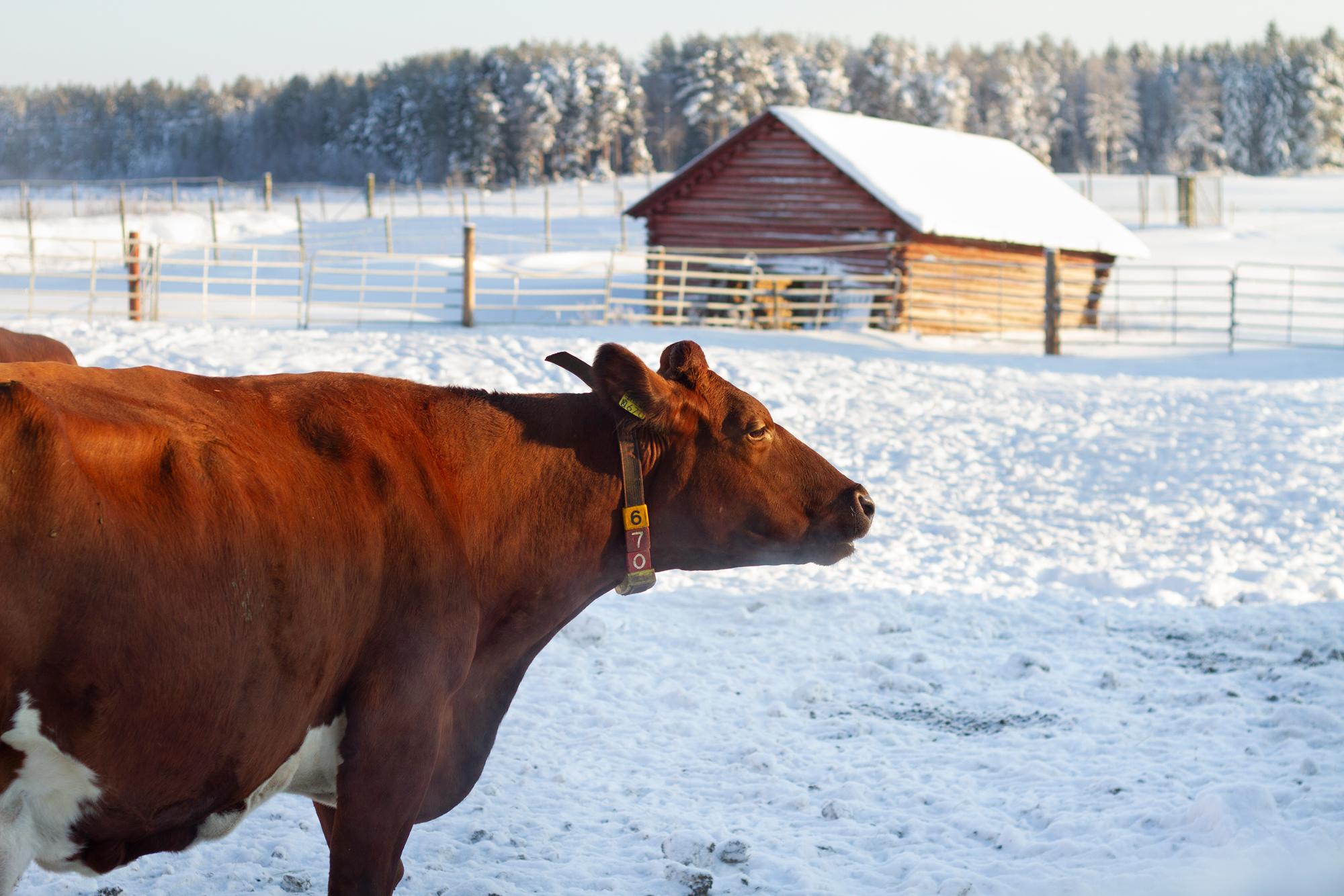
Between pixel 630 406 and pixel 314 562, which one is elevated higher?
pixel 630 406

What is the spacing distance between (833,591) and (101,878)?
183 inches

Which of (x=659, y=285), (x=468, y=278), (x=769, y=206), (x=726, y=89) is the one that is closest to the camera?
(x=468, y=278)

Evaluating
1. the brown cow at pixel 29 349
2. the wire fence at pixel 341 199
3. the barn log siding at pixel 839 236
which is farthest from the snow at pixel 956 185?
the wire fence at pixel 341 199

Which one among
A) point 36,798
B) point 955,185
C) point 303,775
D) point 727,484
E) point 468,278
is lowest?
point 303,775

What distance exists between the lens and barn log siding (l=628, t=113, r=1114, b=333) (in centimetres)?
2106

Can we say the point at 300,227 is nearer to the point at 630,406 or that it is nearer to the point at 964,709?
the point at 964,709

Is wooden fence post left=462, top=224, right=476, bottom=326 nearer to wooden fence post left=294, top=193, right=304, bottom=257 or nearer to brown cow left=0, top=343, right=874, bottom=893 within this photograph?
wooden fence post left=294, top=193, right=304, bottom=257

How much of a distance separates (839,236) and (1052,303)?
5.32m

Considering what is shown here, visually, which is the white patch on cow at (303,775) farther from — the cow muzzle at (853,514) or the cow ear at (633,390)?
the cow muzzle at (853,514)

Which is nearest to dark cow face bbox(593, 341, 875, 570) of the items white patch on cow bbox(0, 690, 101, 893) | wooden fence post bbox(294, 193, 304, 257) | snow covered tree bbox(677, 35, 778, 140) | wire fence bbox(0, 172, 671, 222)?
white patch on cow bbox(0, 690, 101, 893)

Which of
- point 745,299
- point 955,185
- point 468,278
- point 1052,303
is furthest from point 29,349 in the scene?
point 955,185

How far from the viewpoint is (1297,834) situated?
3918 millimetres

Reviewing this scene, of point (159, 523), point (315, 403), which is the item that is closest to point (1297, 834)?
point (315, 403)

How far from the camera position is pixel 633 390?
2988 millimetres
